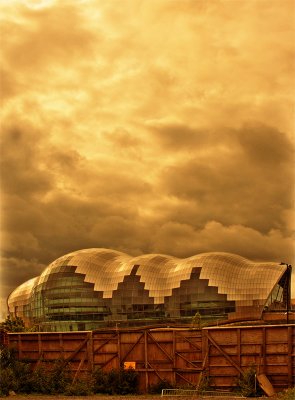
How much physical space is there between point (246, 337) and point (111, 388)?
954cm

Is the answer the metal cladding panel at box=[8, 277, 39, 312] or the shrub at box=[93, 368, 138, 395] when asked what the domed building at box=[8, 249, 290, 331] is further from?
the shrub at box=[93, 368, 138, 395]

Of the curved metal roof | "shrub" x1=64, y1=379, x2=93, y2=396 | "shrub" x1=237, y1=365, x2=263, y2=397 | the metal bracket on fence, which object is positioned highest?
the curved metal roof

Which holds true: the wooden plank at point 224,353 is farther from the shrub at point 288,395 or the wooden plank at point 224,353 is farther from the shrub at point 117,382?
the shrub at point 117,382

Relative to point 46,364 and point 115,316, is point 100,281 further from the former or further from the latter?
point 46,364

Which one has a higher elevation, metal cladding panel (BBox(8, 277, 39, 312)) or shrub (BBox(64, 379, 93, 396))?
metal cladding panel (BBox(8, 277, 39, 312))

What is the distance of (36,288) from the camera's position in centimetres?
10219

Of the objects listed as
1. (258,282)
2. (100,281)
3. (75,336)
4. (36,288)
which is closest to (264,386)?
(75,336)

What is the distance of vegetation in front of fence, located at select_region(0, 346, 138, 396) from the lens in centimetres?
3850

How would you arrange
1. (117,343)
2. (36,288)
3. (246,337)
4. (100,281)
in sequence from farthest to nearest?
(36,288) < (100,281) < (117,343) < (246,337)

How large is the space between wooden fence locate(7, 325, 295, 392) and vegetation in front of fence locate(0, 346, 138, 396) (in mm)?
978

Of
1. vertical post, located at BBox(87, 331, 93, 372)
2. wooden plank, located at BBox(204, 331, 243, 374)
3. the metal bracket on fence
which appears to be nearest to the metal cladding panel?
vertical post, located at BBox(87, 331, 93, 372)

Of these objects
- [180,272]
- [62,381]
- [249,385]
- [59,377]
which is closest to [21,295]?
[180,272]

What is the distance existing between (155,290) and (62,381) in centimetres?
5005

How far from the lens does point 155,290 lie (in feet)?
294
